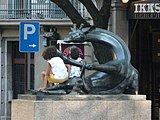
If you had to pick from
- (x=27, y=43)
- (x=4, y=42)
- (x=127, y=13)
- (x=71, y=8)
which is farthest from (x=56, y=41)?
(x=27, y=43)

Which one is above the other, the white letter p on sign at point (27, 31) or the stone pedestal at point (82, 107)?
the white letter p on sign at point (27, 31)

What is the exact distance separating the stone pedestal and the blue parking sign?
3981 mm

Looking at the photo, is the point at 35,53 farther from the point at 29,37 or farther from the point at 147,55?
the point at 29,37

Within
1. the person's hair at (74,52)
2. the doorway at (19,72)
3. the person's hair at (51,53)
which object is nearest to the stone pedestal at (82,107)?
the person's hair at (51,53)

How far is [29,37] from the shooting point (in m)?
12.8

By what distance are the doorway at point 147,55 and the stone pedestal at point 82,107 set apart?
439 inches

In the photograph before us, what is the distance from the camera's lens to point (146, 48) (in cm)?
2019

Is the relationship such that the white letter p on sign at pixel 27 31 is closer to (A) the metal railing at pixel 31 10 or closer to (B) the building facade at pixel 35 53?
(B) the building facade at pixel 35 53

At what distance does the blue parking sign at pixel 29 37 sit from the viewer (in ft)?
41.4

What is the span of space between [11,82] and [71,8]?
29.5 feet

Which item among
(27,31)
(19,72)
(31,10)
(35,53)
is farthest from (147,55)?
(27,31)

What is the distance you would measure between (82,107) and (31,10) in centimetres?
1432

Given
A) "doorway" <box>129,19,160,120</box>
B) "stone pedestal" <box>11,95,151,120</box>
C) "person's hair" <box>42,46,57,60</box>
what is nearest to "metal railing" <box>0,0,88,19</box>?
"doorway" <box>129,19,160,120</box>

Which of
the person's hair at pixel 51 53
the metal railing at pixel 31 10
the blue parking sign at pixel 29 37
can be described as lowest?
the person's hair at pixel 51 53
